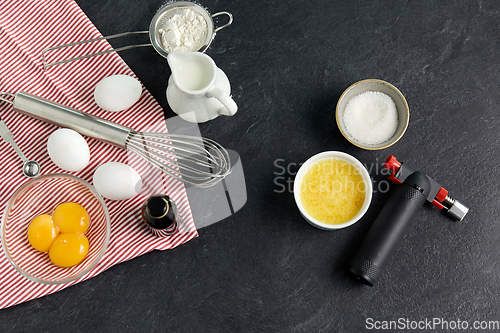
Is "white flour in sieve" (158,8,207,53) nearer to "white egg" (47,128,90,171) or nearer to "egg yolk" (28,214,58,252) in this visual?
"white egg" (47,128,90,171)

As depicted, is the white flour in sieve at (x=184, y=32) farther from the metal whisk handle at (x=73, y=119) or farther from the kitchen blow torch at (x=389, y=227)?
the kitchen blow torch at (x=389, y=227)

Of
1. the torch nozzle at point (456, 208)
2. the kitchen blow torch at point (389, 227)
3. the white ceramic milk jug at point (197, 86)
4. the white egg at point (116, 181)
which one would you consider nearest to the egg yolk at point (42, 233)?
the white egg at point (116, 181)

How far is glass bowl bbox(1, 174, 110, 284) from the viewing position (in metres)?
0.82

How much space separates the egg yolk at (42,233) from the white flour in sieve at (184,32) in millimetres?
447

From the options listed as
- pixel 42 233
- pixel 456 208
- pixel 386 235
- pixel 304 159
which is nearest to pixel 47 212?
pixel 42 233

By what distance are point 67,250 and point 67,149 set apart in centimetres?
20

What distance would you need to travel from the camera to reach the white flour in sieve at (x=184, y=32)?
93 cm

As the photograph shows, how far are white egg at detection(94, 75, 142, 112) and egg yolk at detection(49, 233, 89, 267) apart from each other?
0.29 metres

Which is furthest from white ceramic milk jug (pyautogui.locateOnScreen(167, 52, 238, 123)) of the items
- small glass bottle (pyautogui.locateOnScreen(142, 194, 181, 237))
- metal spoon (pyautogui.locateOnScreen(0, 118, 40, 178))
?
metal spoon (pyautogui.locateOnScreen(0, 118, 40, 178))

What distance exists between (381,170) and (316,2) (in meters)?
0.44

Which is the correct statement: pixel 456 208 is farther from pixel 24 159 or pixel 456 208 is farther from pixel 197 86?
pixel 24 159

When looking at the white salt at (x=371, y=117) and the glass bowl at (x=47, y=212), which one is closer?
the glass bowl at (x=47, y=212)

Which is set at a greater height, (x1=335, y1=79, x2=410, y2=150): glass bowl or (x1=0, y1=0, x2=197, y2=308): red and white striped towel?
(x1=335, y1=79, x2=410, y2=150): glass bowl

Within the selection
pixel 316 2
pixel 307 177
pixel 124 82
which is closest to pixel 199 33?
pixel 124 82
